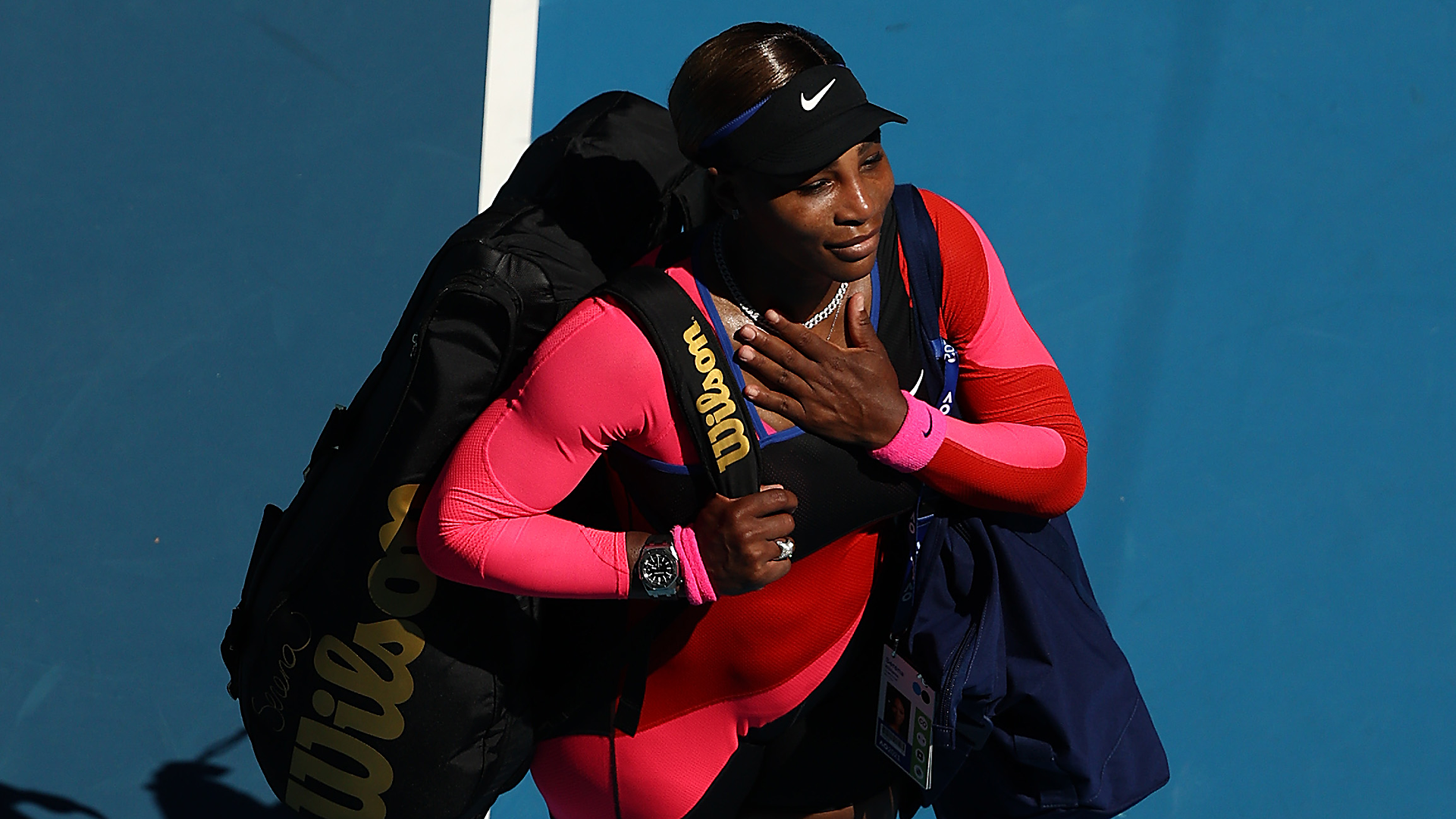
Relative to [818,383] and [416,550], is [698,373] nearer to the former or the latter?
[818,383]

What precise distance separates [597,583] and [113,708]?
7.42 ft

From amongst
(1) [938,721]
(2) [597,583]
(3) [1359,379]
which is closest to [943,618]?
(1) [938,721]

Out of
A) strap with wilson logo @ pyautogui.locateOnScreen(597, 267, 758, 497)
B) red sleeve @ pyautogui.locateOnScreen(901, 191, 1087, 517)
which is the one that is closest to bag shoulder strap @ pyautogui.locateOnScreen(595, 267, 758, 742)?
strap with wilson logo @ pyautogui.locateOnScreen(597, 267, 758, 497)

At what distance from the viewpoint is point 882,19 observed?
5141 millimetres

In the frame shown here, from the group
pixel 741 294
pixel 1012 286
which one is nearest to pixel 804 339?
pixel 741 294

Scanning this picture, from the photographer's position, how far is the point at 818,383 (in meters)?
2.27

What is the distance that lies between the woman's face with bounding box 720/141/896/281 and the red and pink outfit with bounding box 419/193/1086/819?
0.59 ft

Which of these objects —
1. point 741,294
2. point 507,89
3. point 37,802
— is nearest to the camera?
point 741,294

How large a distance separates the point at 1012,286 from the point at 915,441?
101 inches

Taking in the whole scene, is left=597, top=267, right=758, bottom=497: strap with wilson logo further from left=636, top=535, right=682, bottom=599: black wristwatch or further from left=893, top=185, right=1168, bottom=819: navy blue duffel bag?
left=893, top=185, right=1168, bottom=819: navy blue duffel bag

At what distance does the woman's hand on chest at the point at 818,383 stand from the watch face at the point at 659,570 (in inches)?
11.1

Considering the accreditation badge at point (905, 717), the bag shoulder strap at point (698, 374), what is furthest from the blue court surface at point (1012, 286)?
the bag shoulder strap at point (698, 374)

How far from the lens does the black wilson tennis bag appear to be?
2297 millimetres

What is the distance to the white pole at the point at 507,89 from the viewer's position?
4.88m
